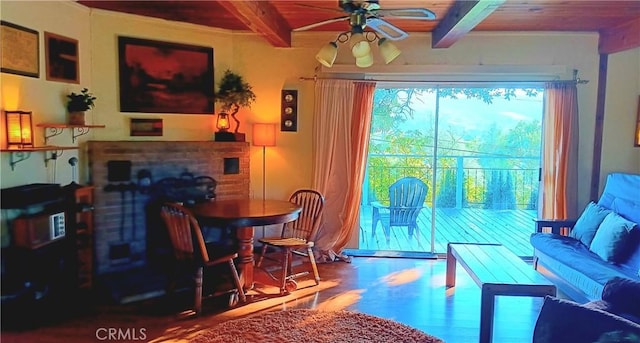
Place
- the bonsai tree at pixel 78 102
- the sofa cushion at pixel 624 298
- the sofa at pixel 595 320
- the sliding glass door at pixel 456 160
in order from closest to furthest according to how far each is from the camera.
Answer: the sofa at pixel 595 320 → the sofa cushion at pixel 624 298 → the bonsai tree at pixel 78 102 → the sliding glass door at pixel 456 160

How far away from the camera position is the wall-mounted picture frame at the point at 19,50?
3.01 metres

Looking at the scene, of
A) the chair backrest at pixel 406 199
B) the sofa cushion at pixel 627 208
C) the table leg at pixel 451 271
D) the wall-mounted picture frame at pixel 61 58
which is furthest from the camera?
the chair backrest at pixel 406 199

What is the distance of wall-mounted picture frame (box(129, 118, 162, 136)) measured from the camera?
4.26 metres

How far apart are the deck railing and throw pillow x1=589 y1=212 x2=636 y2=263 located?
127 centimetres

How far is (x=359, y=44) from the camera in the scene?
2.73 metres

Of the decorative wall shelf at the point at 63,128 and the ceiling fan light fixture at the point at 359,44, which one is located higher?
the ceiling fan light fixture at the point at 359,44

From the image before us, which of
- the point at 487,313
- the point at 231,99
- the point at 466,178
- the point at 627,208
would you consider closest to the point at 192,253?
the point at 231,99

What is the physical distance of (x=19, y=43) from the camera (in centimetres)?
314

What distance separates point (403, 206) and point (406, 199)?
0.08 metres

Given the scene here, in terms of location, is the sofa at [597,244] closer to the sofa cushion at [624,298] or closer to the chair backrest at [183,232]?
the sofa cushion at [624,298]

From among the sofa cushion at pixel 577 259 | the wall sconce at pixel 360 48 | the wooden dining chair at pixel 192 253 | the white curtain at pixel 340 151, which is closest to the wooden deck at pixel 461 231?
the white curtain at pixel 340 151

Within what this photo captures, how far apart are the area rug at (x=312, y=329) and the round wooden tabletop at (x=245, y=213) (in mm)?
686

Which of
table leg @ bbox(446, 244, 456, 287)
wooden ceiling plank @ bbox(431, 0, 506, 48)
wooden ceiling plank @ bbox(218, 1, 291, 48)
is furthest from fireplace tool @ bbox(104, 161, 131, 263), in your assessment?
wooden ceiling plank @ bbox(431, 0, 506, 48)

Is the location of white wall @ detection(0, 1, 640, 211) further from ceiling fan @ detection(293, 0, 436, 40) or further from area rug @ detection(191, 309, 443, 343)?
ceiling fan @ detection(293, 0, 436, 40)
